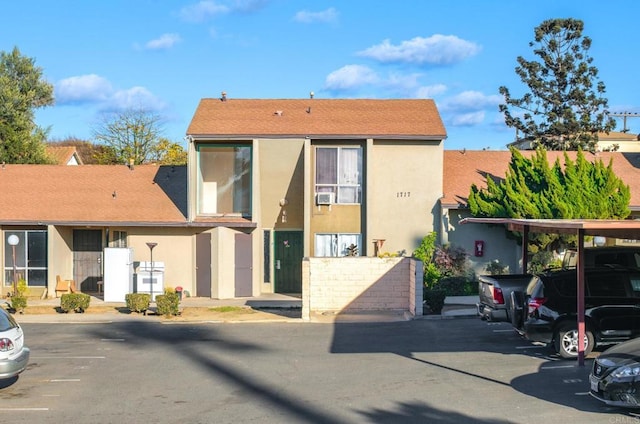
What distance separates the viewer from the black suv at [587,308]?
598 inches

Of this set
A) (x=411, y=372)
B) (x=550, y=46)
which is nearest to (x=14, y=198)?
(x=411, y=372)

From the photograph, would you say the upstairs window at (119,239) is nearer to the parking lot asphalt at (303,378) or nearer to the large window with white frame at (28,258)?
the large window with white frame at (28,258)

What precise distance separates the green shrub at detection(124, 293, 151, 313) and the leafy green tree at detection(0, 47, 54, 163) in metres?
19.1

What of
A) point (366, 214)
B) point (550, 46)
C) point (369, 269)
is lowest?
point (369, 269)

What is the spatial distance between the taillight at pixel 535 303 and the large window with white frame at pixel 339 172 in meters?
13.3

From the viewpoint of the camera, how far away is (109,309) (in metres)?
24.7

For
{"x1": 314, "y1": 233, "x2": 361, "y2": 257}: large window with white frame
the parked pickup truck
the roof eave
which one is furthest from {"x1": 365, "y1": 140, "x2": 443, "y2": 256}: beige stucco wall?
the parked pickup truck

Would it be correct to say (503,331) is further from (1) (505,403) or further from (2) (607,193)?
(2) (607,193)

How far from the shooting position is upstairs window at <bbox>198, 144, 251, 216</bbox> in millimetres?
27969

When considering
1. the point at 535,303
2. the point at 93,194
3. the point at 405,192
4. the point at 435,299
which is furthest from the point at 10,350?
the point at 405,192

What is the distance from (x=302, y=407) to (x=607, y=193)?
18025 millimetres

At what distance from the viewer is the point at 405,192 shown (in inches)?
1118

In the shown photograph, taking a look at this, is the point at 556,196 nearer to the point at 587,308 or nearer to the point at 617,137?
the point at 587,308

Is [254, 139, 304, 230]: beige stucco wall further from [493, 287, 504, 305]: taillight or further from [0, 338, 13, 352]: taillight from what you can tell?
[0, 338, 13, 352]: taillight
